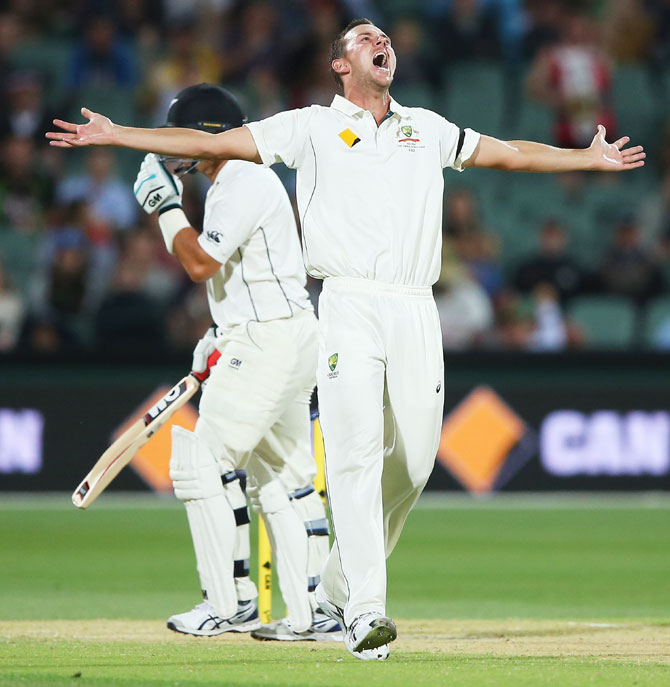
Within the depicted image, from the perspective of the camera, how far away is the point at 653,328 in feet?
43.7

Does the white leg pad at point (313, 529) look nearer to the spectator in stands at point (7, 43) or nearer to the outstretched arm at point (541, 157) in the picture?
the outstretched arm at point (541, 157)

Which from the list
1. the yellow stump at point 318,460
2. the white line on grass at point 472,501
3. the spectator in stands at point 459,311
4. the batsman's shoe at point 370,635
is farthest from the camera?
the spectator in stands at point 459,311

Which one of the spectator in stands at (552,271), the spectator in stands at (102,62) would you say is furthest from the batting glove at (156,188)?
the spectator in stands at (102,62)

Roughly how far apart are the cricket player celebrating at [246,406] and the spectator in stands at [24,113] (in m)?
8.88

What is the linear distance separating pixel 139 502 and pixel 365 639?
739cm

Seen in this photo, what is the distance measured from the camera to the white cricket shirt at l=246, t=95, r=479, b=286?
5.31 m

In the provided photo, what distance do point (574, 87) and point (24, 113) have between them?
18.6 feet

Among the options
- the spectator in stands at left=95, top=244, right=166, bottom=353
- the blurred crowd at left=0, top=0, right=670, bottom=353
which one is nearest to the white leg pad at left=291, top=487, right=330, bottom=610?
the blurred crowd at left=0, top=0, right=670, bottom=353

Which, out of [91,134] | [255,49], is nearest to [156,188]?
[91,134]

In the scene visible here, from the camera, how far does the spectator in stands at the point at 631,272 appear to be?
535 inches

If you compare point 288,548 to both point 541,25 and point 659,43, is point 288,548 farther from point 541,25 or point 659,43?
point 659,43

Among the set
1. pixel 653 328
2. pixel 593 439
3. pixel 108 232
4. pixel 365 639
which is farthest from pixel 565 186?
pixel 365 639

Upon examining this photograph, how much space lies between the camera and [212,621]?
6215 mm

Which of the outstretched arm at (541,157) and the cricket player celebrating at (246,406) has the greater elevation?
the outstretched arm at (541,157)
